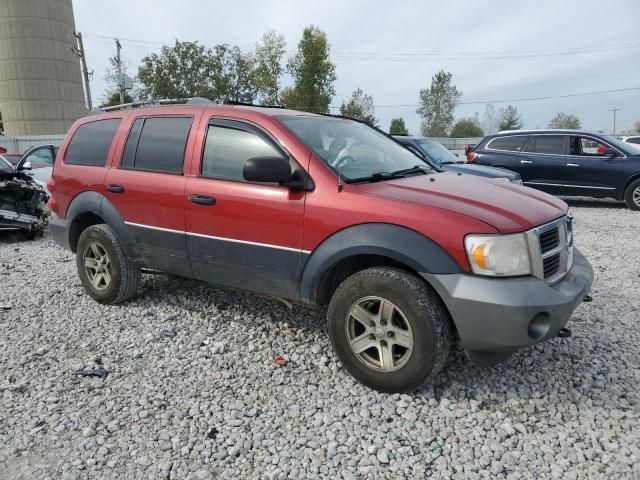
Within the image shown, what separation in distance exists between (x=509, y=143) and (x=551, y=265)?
357 inches

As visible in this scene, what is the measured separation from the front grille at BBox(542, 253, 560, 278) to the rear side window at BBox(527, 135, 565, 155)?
867 centimetres

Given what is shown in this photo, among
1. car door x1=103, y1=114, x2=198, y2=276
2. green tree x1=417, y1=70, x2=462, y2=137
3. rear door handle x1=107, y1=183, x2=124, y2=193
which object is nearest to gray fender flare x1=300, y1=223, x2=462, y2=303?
car door x1=103, y1=114, x2=198, y2=276

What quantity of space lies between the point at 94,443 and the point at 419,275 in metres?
2.04

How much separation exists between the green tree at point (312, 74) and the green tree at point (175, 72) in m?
9.55

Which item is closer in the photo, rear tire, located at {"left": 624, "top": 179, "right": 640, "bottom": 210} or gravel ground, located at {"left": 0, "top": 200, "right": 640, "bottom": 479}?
gravel ground, located at {"left": 0, "top": 200, "right": 640, "bottom": 479}

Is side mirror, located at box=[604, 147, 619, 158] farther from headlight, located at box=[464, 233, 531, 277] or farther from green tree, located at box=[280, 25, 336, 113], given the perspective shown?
green tree, located at box=[280, 25, 336, 113]

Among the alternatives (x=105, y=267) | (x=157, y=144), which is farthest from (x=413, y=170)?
(x=105, y=267)

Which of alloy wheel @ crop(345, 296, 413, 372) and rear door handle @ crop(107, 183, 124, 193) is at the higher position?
rear door handle @ crop(107, 183, 124, 193)

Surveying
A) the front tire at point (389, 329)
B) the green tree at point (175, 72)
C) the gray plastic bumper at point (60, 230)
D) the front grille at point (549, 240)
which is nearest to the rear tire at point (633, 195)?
the front grille at point (549, 240)

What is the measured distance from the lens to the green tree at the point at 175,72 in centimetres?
4234

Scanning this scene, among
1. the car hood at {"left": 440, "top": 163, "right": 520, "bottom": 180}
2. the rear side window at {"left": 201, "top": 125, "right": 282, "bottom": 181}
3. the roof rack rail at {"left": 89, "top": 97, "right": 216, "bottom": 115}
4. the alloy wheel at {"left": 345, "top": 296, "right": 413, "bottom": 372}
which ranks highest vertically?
the roof rack rail at {"left": 89, "top": 97, "right": 216, "bottom": 115}

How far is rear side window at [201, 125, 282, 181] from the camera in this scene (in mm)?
3471

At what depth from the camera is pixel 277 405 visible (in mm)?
2943

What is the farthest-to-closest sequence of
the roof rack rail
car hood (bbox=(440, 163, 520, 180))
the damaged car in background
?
car hood (bbox=(440, 163, 520, 180)), the damaged car in background, the roof rack rail
